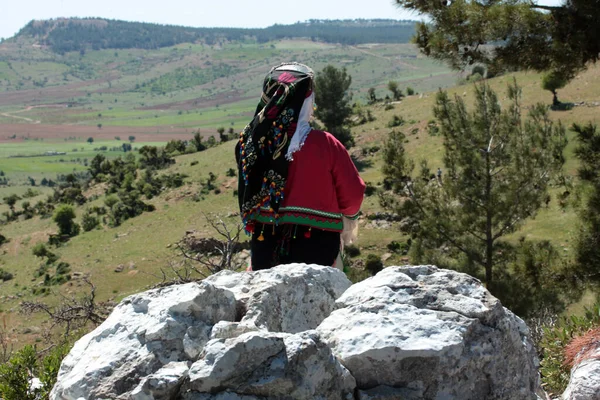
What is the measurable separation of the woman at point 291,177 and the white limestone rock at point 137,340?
126 cm

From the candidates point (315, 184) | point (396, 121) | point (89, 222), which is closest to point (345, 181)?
point (315, 184)

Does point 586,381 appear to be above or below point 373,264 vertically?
above

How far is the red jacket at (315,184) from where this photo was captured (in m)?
3.70

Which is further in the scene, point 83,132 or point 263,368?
point 83,132

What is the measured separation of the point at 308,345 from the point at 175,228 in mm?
29082

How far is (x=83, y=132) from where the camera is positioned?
18200cm

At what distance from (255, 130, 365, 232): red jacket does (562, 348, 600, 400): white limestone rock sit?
1530 millimetres

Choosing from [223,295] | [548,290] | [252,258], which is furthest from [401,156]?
[223,295]

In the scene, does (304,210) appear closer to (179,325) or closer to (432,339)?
(179,325)

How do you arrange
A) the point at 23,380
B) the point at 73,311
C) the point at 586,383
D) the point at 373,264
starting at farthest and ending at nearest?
1. the point at 373,264
2. the point at 73,311
3. the point at 23,380
4. the point at 586,383

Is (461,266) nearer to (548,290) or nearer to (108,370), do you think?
(548,290)

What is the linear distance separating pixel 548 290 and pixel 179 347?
27.9ft

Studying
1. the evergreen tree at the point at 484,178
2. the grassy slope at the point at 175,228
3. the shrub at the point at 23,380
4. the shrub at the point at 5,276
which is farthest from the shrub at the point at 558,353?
the shrub at the point at 5,276

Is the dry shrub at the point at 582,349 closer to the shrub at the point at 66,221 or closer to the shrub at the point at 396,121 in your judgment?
the shrub at the point at 396,121
